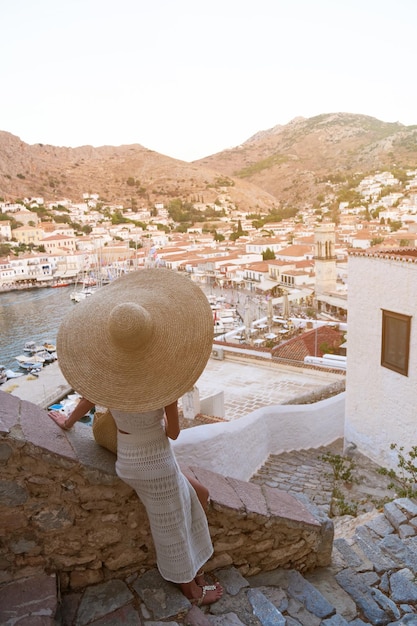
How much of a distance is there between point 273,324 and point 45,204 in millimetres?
72652

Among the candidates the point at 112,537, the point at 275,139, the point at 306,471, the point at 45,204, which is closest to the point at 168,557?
the point at 112,537

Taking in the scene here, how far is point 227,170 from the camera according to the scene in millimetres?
144250

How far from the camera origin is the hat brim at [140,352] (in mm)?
1747

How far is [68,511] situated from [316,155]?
437 ft

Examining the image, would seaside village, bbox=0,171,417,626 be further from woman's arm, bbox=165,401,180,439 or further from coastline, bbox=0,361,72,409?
coastline, bbox=0,361,72,409

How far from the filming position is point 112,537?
6.51ft

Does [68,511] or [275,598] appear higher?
[68,511]

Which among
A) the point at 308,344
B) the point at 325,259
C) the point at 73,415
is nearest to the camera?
the point at 73,415

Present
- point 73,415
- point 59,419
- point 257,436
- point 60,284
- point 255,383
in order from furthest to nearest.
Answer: point 60,284, point 255,383, point 257,436, point 59,419, point 73,415

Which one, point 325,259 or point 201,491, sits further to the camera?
point 325,259

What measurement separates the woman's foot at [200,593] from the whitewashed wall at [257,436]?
2.05 meters

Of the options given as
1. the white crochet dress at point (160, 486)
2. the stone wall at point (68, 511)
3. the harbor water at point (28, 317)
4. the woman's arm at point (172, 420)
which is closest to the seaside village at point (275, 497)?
the stone wall at point (68, 511)

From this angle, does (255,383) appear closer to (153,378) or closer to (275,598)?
(275,598)

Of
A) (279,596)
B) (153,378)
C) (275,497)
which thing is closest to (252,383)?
(275,497)
